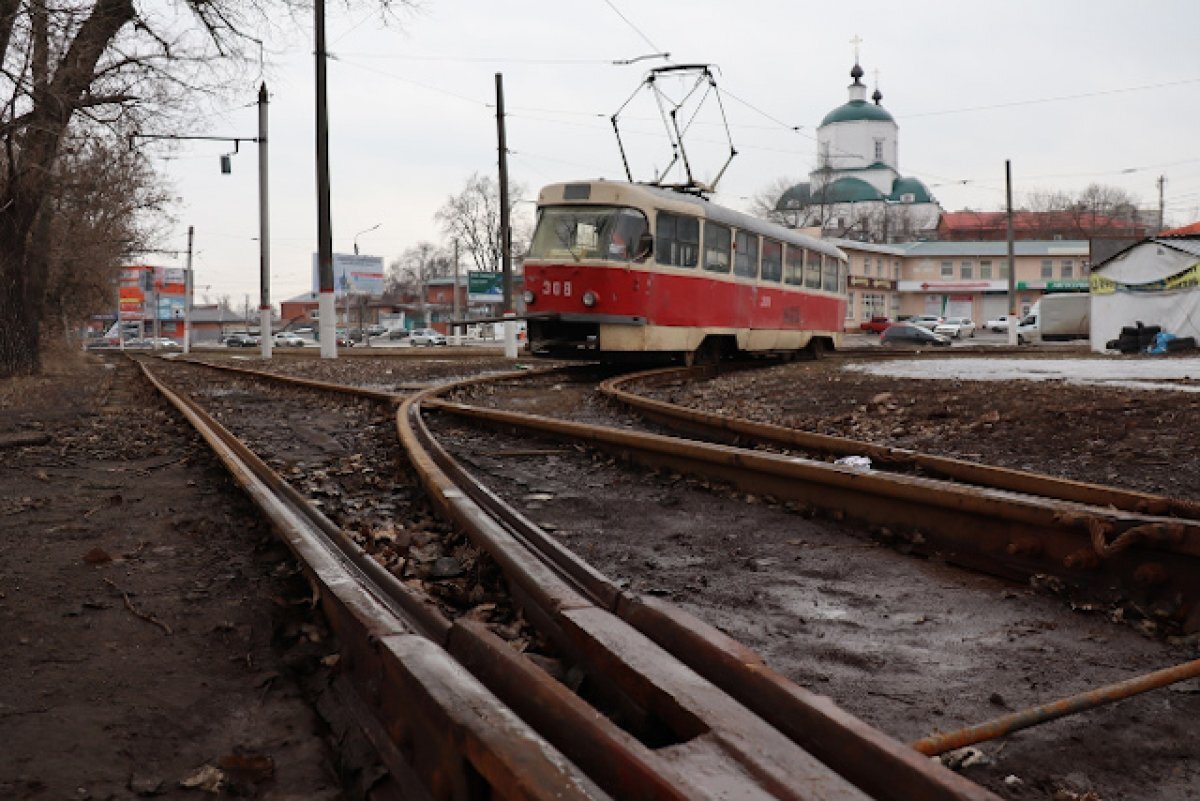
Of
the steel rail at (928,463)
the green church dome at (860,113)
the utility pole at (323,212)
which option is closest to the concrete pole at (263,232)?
the utility pole at (323,212)

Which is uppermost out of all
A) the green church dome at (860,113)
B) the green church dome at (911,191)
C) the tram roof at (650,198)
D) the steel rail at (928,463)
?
the green church dome at (860,113)

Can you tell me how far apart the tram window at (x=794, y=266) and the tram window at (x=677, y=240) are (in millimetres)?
4479

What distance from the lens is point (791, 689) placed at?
1875 millimetres

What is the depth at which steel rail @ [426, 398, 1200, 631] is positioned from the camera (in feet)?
10.0

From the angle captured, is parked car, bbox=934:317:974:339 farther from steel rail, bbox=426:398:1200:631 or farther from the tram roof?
steel rail, bbox=426:398:1200:631

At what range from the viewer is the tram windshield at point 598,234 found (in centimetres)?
1463

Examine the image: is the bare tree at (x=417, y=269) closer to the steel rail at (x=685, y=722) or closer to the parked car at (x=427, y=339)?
the parked car at (x=427, y=339)

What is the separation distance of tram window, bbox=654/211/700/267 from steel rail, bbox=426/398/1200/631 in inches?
397

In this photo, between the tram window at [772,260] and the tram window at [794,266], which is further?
the tram window at [794,266]

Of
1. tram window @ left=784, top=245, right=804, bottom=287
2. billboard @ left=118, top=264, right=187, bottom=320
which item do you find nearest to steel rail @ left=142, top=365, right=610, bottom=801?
tram window @ left=784, top=245, right=804, bottom=287

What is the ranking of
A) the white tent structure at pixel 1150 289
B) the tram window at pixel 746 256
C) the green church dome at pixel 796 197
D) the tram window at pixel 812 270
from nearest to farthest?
the tram window at pixel 746 256 → the tram window at pixel 812 270 → the white tent structure at pixel 1150 289 → the green church dome at pixel 796 197

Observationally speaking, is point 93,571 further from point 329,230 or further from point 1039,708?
point 329,230

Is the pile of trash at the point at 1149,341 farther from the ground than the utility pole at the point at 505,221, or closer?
closer

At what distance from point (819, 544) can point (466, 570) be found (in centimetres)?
159
